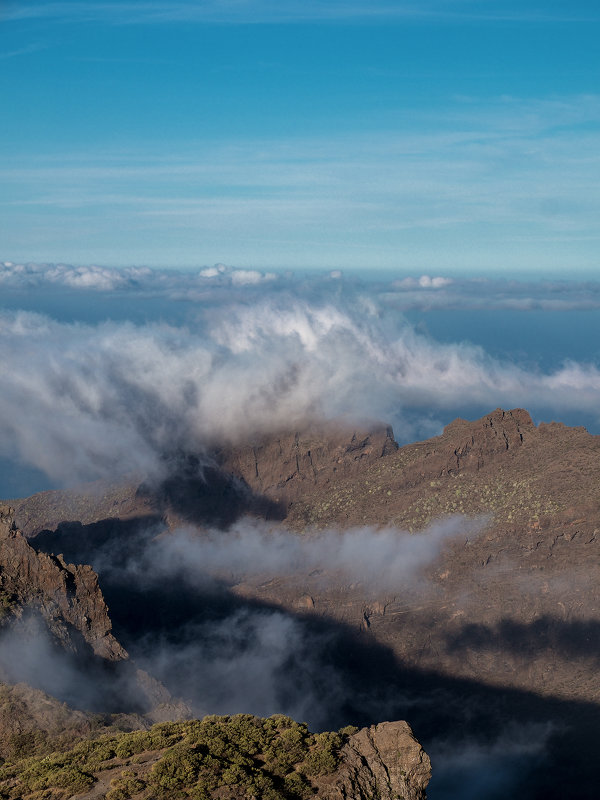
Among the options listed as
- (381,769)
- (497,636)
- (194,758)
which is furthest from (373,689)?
(194,758)

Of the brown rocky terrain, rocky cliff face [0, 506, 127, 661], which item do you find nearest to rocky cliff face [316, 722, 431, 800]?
rocky cliff face [0, 506, 127, 661]

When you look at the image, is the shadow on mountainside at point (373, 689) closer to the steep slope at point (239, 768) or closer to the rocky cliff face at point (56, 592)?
the rocky cliff face at point (56, 592)

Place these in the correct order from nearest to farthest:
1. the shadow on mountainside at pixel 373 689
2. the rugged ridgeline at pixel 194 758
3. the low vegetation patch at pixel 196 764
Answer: the low vegetation patch at pixel 196 764
the rugged ridgeline at pixel 194 758
the shadow on mountainside at pixel 373 689

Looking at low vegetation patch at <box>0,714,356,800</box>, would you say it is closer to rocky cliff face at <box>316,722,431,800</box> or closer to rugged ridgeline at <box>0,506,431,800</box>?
rugged ridgeline at <box>0,506,431,800</box>

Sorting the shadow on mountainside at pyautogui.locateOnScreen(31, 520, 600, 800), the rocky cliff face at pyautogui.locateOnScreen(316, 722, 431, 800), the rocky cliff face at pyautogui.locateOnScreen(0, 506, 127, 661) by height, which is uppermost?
the rocky cliff face at pyautogui.locateOnScreen(0, 506, 127, 661)

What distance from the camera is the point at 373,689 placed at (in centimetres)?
16412

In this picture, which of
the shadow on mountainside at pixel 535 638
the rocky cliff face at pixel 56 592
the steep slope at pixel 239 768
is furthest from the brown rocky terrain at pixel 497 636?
the steep slope at pixel 239 768

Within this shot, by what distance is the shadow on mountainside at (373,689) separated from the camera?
13688 cm

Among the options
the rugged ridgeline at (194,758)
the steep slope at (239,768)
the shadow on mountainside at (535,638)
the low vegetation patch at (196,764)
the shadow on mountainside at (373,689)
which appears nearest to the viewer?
the low vegetation patch at (196,764)

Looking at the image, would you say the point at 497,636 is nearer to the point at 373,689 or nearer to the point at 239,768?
the point at 373,689

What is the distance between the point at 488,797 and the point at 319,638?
61281 mm

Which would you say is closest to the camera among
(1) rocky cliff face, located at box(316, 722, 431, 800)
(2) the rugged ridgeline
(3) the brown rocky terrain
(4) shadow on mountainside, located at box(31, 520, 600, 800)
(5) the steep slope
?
(5) the steep slope

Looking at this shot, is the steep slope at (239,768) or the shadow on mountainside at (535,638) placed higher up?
the steep slope at (239,768)

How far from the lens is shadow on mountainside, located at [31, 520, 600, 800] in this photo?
449 feet
